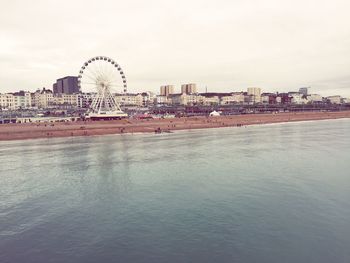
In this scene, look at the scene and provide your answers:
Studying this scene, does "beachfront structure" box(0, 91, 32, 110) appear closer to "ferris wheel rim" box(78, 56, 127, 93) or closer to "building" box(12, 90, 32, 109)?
"building" box(12, 90, 32, 109)

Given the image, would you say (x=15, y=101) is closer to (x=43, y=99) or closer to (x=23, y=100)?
(x=23, y=100)

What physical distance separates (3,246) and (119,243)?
221 inches

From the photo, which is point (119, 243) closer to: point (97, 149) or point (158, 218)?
point (158, 218)

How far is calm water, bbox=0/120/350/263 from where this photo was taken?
14.8m

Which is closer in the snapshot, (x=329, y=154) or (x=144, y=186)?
(x=144, y=186)

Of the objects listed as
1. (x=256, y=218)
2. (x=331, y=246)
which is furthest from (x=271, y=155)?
(x=331, y=246)

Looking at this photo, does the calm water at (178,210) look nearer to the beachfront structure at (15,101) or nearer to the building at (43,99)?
the beachfront structure at (15,101)

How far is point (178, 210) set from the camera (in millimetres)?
20141

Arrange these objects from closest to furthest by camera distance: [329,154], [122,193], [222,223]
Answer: [222,223]
[122,193]
[329,154]

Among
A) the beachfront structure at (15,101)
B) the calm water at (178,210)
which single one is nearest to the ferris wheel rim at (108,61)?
the calm water at (178,210)

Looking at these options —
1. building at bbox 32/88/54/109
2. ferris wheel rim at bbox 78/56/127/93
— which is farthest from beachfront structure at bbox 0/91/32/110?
ferris wheel rim at bbox 78/56/127/93

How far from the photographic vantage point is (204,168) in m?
33.0

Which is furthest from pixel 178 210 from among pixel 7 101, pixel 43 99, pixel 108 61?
pixel 43 99

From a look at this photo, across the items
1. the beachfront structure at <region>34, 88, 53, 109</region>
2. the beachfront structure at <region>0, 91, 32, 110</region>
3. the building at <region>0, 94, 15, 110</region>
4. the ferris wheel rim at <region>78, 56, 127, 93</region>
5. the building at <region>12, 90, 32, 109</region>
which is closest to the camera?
the ferris wheel rim at <region>78, 56, 127, 93</region>
